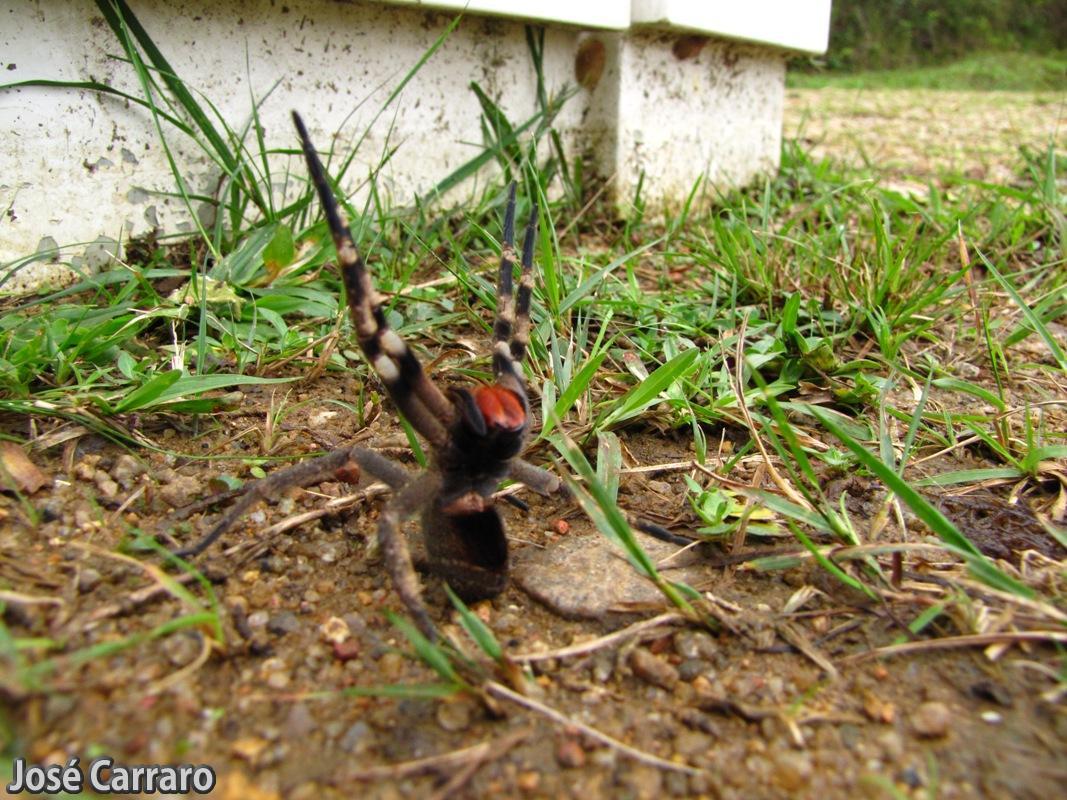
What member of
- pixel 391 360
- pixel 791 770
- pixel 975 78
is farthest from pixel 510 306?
pixel 975 78

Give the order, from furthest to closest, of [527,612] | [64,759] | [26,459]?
[26,459], [527,612], [64,759]

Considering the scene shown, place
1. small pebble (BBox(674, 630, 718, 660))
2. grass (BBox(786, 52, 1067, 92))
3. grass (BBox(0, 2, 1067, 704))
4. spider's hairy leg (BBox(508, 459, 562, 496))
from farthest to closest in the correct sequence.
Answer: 1. grass (BBox(786, 52, 1067, 92))
2. grass (BBox(0, 2, 1067, 704))
3. spider's hairy leg (BBox(508, 459, 562, 496))
4. small pebble (BBox(674, 630, 718, 660))

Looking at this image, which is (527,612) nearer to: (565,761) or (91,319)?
(565,761)

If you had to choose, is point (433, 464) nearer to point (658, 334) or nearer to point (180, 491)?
point (180, 491)

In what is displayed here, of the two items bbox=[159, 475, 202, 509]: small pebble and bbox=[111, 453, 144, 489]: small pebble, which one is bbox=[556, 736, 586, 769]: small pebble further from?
bbox=[111, 453, 144, 489]: small pebble

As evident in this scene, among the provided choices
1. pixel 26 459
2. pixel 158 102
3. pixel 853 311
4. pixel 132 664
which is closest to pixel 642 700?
pixel 132 664

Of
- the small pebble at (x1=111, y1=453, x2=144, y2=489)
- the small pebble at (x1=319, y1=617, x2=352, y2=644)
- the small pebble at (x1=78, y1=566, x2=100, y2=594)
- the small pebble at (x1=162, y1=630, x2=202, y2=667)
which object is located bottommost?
the small pebble at (x1=319, y1=617, x2=352, y2=644)

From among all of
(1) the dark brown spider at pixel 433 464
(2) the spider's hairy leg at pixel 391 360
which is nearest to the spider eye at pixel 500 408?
(1) the dark brown spider at pixel 433 464

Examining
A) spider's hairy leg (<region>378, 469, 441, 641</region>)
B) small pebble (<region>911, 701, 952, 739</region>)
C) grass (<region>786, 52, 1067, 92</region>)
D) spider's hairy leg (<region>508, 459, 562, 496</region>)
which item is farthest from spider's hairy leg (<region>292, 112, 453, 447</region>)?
grass (<region>786, 52, 1067, 92</region>)
